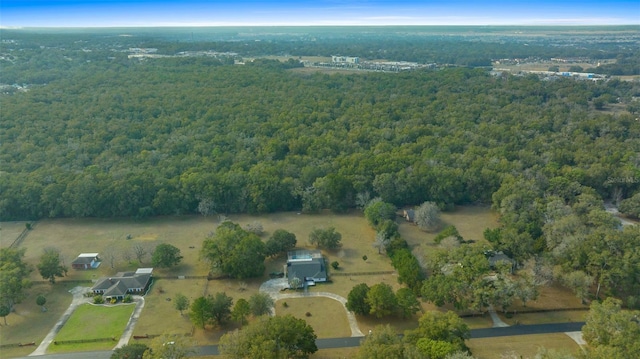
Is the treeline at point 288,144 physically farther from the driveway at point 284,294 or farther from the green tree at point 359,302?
the green tree at point 359,302

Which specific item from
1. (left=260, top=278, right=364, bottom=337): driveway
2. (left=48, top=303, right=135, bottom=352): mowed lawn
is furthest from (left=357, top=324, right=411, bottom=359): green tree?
(left=48, top=303, right=135, bottom=352): mowed lawn

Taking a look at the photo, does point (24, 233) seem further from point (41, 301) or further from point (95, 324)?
point (95, 324)

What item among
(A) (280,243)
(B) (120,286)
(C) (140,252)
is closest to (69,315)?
(B) (120,286)

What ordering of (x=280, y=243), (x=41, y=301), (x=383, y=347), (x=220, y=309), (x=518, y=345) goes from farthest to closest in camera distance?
(x=280, y=243) < (x=41, y=301) < (x=220, y=309) < (x=518, y=345) < (x=383, y=347)

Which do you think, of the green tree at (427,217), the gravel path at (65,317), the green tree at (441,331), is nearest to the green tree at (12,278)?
the gravel path at (65,317)

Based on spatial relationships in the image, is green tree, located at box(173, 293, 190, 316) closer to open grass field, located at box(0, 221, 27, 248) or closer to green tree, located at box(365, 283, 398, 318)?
green tree, located at box(365, 283, 398, 318)

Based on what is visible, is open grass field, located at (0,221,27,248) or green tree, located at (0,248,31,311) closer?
green tree, located at (0,248,31,311)
